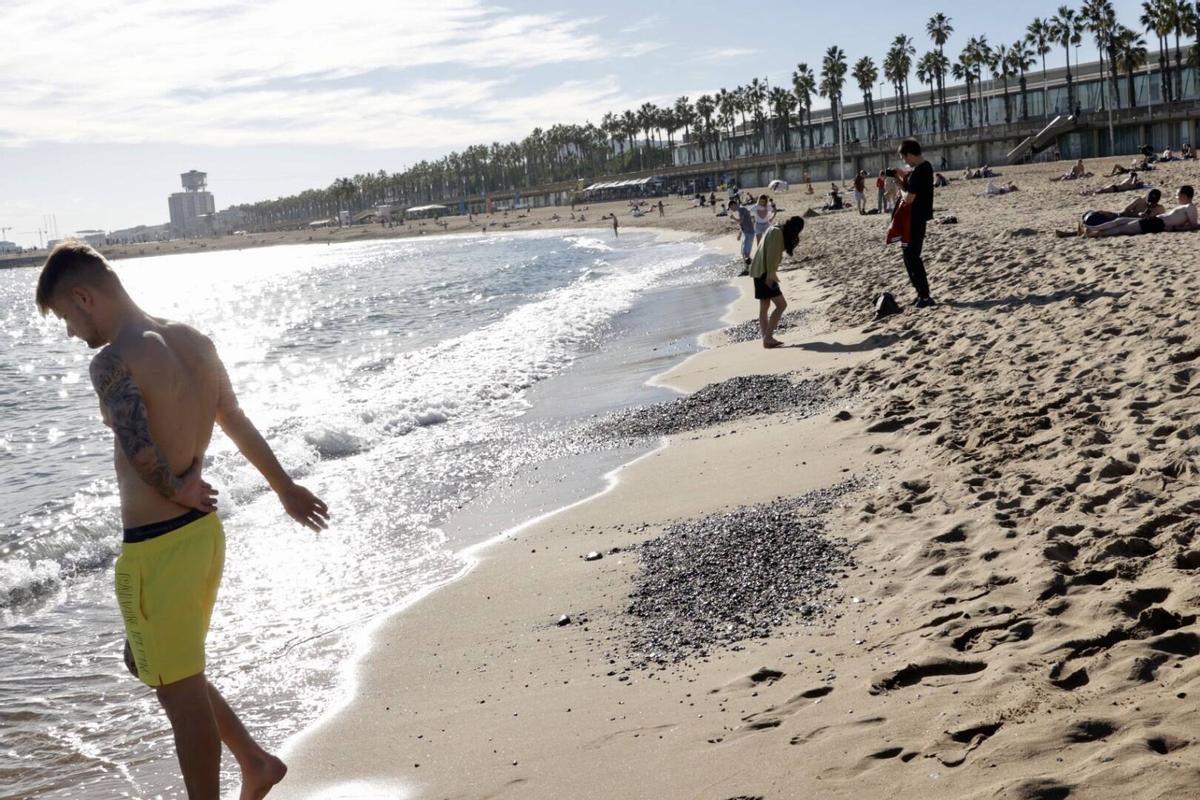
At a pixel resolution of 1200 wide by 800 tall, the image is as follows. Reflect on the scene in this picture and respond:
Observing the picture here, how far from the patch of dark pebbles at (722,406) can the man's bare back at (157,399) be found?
6282 millimetres

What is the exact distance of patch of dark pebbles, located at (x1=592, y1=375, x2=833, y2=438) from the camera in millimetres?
9570

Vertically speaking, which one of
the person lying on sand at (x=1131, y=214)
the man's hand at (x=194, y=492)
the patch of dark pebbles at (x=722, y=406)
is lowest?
the patch of dark pebbles at (x=722, y=406)

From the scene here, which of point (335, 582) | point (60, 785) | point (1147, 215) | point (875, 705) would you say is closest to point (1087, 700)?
point (875, 705)

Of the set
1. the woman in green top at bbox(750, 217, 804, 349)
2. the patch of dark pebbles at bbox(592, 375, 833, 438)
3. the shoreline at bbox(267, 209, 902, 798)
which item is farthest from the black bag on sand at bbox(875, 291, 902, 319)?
the patch of dark pebbles at bbox(592, 375, 833, 438)

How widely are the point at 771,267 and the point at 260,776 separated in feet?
32.8

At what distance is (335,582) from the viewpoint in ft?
22.7

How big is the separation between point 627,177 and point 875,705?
139869 millimetres

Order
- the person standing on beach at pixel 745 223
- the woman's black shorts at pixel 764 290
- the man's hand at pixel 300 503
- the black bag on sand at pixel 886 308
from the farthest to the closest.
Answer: the person standing on beach at pixel 745 223 < the woman's black shorts at pixel 764 290 < the black bag on sand at pixel 886 308 < the man's hand at pixel 300 503

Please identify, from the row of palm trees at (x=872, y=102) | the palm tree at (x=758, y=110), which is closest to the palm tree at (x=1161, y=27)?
the row of palm trees at (x=872, y=102)

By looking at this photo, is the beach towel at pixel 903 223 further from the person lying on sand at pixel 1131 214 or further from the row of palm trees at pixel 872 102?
the row of palm trees at pixel 872 102

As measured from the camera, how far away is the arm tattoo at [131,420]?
318cm

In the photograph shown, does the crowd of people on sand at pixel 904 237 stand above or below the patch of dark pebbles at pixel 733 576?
above

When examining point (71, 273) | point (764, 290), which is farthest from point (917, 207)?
point (71, 273)

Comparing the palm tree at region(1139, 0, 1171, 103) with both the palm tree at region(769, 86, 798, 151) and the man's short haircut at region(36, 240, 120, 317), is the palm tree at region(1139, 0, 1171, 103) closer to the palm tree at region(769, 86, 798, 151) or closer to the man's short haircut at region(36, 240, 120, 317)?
the palm tree at region(769, 86, 798, 151)
